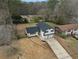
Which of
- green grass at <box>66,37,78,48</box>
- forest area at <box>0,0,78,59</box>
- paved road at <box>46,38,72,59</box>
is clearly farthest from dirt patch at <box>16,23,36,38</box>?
A: green grass at <box>66,37,78,48</box>

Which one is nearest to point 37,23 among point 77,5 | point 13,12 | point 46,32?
point 46,32

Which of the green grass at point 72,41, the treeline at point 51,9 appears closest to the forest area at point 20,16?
the treeline at point 51,9

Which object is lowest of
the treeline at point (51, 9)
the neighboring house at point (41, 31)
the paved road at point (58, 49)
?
the paved road at point (58, 49)

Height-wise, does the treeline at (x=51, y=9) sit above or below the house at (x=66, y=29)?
above

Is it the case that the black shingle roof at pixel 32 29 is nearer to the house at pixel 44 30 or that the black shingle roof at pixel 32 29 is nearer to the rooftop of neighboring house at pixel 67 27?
the house at pixel 44 30

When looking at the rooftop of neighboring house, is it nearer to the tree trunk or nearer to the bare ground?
the bare ground

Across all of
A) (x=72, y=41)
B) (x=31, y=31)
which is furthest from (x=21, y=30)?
(x=72, y=41)
